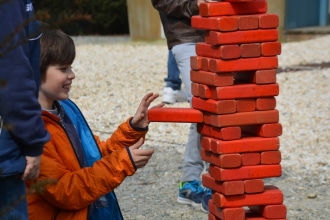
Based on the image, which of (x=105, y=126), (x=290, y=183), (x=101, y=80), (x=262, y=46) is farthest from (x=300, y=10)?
(x=262, y=46)

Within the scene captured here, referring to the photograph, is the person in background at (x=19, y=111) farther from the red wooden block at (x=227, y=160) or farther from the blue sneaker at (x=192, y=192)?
the blue sneaker at (x=192, y=192)

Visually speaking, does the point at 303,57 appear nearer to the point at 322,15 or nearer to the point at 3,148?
the point at 322,15

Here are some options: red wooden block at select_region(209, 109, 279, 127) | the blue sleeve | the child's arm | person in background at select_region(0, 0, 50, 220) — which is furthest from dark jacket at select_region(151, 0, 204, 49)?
the blue sleeve

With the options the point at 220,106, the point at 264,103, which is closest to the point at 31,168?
the point at 220,106

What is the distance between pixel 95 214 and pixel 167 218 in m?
1.76

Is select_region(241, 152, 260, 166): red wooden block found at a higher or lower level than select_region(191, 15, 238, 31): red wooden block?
lower

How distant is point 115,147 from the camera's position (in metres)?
3.91

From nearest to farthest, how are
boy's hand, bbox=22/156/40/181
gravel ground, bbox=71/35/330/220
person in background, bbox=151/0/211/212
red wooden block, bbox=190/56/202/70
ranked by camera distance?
boy's hand, bbox=22/156/40/181 < red wooden block, bbox=190/56/202/70 < person in background, bbox=151/0/211/212 < gravel ground, bbox=71/35/330/220

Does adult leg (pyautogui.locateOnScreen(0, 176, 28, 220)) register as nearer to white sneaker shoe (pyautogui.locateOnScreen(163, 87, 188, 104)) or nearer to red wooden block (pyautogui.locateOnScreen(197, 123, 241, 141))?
red wooden block (pyautogui.locateOnScreen(197, 123, 241, 141))

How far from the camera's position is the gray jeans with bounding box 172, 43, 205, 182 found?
544 cm

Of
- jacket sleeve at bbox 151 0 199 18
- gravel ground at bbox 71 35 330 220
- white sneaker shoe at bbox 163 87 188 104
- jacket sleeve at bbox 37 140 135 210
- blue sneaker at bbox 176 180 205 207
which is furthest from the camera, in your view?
white sneaker shoe at bbox 163 87 188 104

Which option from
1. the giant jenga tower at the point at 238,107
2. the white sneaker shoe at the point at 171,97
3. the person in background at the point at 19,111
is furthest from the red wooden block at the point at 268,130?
the white sneaker shoe at the point at 171,97

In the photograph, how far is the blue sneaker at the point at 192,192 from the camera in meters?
5.56

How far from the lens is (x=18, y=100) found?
9.37 ft
